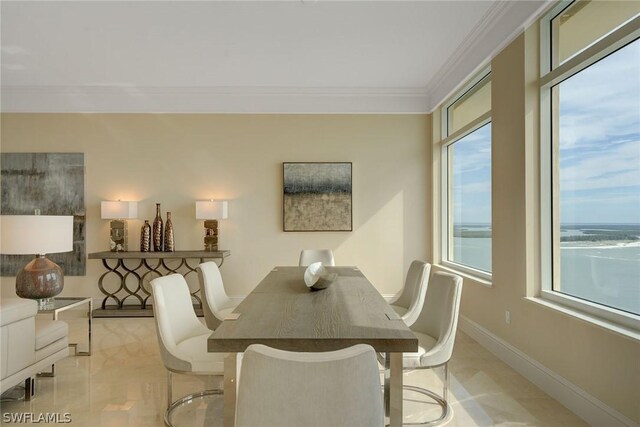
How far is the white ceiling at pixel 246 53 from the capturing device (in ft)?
11.8

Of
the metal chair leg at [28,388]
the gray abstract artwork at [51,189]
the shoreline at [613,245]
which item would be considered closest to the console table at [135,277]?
the gray abstract artwork at [51,189]

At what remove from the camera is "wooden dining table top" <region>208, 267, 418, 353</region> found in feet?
5.70

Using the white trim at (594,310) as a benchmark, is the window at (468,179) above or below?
above

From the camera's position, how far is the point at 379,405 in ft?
4.13

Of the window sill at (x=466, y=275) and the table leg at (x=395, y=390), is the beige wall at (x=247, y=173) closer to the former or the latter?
the window sill at (x=466, y=275)

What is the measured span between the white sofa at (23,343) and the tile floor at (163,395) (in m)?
0.24

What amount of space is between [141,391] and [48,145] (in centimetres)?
426

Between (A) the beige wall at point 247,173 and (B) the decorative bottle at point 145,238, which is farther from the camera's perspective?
(A) the beige wall at point 247,173

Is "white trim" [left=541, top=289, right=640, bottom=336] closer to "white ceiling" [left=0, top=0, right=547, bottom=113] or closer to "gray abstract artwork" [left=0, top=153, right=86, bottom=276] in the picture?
"white ceiling" [left=0, top=0, right=547, bottom=113]

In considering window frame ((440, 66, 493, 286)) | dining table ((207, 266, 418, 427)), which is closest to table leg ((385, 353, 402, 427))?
dining table ((207, 266, 418, 427))

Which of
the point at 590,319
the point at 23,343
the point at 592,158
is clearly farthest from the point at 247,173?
the point at 590,319

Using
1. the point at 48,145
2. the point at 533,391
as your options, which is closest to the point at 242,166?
the point at 48,145

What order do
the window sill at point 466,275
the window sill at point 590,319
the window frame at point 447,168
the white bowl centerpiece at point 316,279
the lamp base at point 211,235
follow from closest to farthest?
the window sill at point 590,319 → the white bowl centerpiece at point 316,279 → the window sill at point 466,275 → the window frame at point 447,168 → the lamp base at point 211,235

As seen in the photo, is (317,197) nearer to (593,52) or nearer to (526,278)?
(526,278)
